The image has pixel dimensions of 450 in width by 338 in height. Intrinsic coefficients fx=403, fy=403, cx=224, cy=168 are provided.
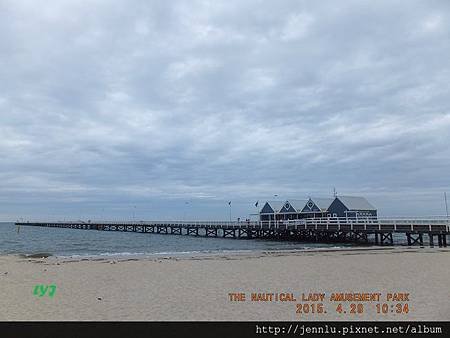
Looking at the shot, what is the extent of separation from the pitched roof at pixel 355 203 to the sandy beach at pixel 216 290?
3580 centimetres

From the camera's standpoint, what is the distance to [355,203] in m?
53.7

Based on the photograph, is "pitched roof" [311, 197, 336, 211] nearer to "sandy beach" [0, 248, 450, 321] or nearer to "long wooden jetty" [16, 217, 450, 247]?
"long wooden jetty" [16, 217, 450, 247]

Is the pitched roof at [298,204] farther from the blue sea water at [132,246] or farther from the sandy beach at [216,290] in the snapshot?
the sandy beach at [216,290]

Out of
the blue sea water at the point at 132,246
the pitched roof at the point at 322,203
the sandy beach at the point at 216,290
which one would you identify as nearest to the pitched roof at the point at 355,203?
the pitched roof at the point at 322,203

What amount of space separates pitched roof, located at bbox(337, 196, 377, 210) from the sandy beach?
35803 mm

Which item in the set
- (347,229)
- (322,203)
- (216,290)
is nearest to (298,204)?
(322,203)

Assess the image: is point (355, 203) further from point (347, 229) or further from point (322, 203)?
point (347, 229)

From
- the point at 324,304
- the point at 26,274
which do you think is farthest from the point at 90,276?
the point at 324,304

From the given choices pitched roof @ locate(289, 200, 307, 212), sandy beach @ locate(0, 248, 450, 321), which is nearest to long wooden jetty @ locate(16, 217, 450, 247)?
pitched roof @ locate(289, 200, 307, 212)

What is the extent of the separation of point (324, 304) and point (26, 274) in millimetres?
11437
